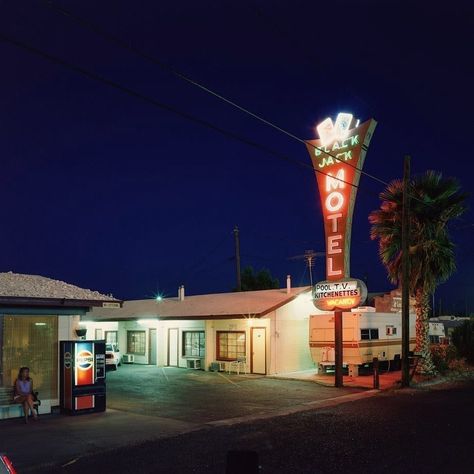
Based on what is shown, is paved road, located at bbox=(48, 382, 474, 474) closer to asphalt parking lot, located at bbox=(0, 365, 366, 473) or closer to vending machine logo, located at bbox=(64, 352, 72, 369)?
asphalt parking lot, located at bbox=(0, 365, 366, 473)

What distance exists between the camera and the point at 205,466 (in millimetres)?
9664

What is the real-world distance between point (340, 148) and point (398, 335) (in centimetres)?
1081

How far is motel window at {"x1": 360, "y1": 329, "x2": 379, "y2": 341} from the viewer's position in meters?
25.4

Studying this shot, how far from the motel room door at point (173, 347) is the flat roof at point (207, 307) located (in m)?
1.09

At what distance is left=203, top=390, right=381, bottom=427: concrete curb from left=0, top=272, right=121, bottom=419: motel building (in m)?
4.65

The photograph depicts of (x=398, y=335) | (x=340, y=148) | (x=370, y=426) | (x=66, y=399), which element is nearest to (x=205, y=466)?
(x=370, y=426)

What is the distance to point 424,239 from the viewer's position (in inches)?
962

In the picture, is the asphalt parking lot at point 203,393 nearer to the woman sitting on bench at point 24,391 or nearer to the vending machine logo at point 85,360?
the vending machine logo at point 85,360

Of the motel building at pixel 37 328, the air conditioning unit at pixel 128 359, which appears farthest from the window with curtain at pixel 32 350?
the air conditioning unit at pixel 128 359

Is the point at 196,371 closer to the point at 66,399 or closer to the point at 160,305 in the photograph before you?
the point at 160,305

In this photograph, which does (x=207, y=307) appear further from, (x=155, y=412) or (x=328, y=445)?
(x=328, y=445)

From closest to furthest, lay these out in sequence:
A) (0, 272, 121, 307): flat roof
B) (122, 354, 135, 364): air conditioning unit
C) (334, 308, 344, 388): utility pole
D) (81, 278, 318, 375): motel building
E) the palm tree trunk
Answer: (0, 272, 121, 307): flat roof, (334, 308, 344, 388): utility pole, the palm tree trunk, (81, 278, 318, 375): motel building, (122, 354, 135, 364): air conditioning unit

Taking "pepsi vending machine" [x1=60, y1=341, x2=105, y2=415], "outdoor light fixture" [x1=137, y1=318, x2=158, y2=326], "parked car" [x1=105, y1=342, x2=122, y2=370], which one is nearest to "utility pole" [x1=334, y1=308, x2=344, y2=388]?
"pepsi vending machine" [x1=60, y1=341, x2=105, y2=415]

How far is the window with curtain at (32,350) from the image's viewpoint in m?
15.2
